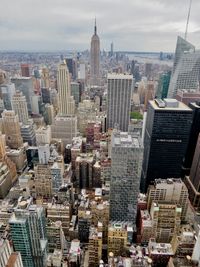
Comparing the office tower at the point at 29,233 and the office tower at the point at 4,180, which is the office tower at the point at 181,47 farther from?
the office tower at the point at 29,233

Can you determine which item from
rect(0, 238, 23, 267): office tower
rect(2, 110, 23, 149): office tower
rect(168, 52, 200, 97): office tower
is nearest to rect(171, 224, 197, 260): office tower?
rect(0, 238, 23, 267): office tower

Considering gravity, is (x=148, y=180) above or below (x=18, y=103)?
below

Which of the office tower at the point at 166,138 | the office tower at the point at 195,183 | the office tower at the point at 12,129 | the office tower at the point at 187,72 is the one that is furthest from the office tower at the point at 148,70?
the office tower at the point at 195,183

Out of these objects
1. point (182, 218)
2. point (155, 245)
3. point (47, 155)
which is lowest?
point (182, 218)

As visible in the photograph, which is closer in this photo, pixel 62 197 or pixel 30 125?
pixel 62 197

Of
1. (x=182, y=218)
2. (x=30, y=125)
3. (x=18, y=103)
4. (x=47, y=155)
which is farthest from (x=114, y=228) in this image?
(x=18, y=103)

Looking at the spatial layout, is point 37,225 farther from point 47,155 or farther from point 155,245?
point 47,155
